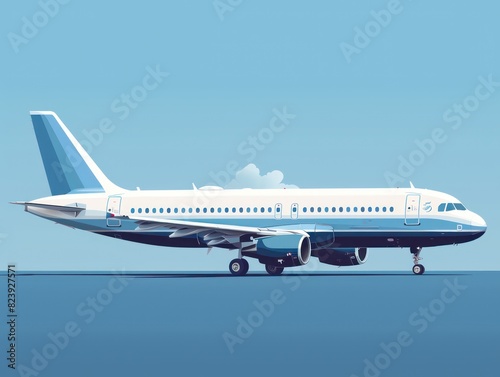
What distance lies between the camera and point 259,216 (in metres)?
61.3

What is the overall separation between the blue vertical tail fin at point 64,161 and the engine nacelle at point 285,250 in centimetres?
1256

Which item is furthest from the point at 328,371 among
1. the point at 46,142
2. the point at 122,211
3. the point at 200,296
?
the point at 46,142

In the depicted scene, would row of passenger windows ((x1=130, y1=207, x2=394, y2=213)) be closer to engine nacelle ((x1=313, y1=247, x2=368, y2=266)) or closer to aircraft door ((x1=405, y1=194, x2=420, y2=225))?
aircraft door ((x1=405, y1=194, x2=420, y2=225))

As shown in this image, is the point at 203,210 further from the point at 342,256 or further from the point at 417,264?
the point at 417,264

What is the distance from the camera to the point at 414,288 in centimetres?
5703

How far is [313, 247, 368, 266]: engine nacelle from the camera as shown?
205ft

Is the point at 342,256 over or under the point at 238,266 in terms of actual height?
over

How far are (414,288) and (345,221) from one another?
15.6 ft

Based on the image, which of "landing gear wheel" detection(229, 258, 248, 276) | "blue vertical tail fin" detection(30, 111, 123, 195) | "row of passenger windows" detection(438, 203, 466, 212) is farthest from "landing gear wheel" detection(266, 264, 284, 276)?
"row of passenger windows" detection(438, 203, 466, 212)

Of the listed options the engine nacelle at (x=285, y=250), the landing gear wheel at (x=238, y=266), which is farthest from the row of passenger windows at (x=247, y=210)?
the landing gear wheel at (x=238, y=266)

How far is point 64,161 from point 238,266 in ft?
43.1

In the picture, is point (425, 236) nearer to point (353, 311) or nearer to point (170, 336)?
point (353, 311)

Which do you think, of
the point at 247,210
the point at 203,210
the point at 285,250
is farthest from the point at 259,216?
the point at 285,250

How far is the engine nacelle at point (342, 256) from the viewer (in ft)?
205
